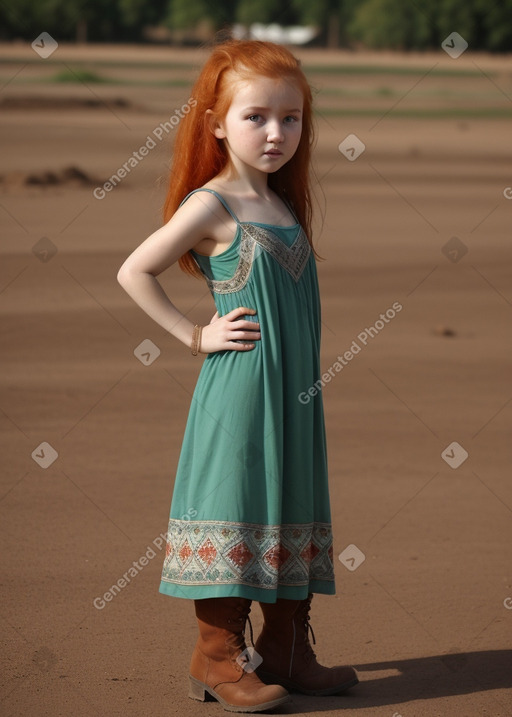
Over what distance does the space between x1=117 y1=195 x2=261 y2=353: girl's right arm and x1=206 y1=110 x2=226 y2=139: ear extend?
0.65ft

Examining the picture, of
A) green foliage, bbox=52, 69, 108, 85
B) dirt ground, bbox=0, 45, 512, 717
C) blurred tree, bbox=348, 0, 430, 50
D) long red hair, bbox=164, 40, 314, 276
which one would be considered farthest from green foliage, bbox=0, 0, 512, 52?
long red hair, bbox=164, 40, 314, 276

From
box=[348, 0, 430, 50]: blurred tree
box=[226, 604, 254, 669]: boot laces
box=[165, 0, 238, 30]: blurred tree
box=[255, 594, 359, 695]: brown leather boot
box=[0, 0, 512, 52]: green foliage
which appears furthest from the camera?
box=[165, 0, 238, 30]: blurred tree

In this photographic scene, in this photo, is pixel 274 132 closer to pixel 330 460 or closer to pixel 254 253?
pixel 254 253

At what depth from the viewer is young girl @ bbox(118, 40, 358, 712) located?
139 inches

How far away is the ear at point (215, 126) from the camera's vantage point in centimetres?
364

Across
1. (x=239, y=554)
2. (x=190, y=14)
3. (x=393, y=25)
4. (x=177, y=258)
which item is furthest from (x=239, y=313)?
(x=190, y=14)

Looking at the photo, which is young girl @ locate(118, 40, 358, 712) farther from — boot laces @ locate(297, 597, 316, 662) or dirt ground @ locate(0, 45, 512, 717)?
dirt ground @ locate(0, 45, 512, 717)

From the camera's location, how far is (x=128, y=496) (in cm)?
563

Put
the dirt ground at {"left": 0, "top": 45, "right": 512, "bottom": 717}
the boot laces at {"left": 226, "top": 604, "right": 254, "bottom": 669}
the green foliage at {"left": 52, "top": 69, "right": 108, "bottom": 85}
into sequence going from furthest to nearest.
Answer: the green foliage at {"left": 52, "top": 69, "right": 108, "bottom": 85}, the dirt ground at {"left": 0, "top": 45, "right": 512, "bottom": 717}, the boot laces at {"left": 226, "top": 604, "right": 254, "bottom": 669}

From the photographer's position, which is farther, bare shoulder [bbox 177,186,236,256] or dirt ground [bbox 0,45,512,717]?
dirt ground [bbox 0,45,512,717]

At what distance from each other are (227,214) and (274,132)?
271mm

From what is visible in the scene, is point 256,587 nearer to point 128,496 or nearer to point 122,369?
point 128,496

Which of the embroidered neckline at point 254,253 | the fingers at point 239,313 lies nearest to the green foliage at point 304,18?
the embroidered neckline at point 254,253

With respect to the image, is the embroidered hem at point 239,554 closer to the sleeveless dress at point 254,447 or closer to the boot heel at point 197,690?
the sleeveless dress at point 254,447
